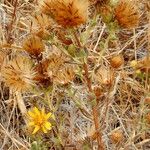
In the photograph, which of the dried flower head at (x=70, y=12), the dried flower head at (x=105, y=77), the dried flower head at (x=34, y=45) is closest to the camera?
the dried flower head at (x=70, y=12)

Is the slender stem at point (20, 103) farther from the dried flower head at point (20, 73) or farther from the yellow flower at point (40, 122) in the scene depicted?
the dried flower head at point (20, 73)

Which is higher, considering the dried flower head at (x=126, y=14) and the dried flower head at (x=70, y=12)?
the dried flower head at (x=70, y=12)

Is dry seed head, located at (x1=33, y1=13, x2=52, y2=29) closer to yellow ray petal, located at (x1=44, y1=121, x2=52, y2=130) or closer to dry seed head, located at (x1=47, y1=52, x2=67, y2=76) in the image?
dry seed head, located at (x1=47, y1=52, x2=67, y2=76)

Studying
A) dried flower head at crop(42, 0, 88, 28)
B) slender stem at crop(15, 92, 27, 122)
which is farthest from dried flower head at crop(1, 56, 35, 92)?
slender stem at crop(15, 92, 27, 122)

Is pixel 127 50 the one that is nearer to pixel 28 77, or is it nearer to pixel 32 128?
pixel 32 128

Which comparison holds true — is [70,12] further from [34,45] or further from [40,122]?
[40,122]

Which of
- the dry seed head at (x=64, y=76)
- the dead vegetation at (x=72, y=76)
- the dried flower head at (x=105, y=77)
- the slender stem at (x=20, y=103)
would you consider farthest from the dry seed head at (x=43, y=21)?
the slender stem at (x=20, y=103)

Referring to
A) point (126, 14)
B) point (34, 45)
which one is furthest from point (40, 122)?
point (126, 14)
